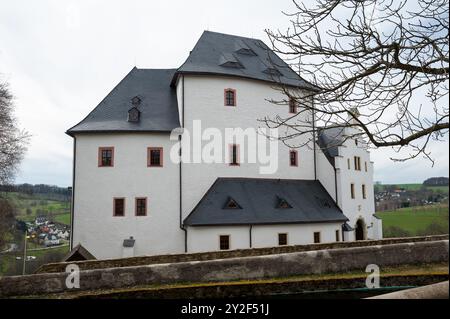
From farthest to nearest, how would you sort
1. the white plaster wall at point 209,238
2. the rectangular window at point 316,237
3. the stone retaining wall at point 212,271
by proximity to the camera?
the rectangular window at point 316,237 → the white plaster wall at point 209,238 → the stone retaining wall at point 212,271

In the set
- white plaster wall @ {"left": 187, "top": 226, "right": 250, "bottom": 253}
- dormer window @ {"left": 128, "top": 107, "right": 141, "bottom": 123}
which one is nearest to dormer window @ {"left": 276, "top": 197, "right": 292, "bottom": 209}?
white plaster wall @ {"left": 187, "top": 226, "right": 250, "bottom": 253}

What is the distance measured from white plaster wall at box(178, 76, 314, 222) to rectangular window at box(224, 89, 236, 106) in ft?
0.75

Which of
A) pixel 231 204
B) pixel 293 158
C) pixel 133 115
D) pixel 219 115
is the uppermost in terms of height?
pixel 219 115

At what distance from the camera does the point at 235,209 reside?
17.0m

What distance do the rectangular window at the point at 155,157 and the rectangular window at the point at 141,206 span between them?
1.79m

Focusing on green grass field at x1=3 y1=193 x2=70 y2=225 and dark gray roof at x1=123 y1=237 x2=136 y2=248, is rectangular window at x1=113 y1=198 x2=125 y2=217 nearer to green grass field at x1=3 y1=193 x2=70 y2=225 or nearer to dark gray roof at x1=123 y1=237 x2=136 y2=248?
dark gray roof at x1=123 y1=237 x2=136 y2=248

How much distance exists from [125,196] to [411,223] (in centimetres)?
3664

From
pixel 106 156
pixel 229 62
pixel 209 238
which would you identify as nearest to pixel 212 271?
pixel 209 238

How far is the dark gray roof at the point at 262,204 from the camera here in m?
16.8

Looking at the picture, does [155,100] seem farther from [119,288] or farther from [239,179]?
[119,288]

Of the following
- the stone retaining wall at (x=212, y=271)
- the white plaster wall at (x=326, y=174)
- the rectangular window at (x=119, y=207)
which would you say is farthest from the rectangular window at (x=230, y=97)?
the stone retaining wall at (x=212, y=271)

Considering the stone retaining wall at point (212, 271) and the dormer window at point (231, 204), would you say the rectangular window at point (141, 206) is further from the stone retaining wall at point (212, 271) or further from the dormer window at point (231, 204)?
the stone retaining wall at point (212, 271)

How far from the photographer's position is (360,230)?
2244 centimetres

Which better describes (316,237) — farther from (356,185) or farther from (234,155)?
(234,155)
